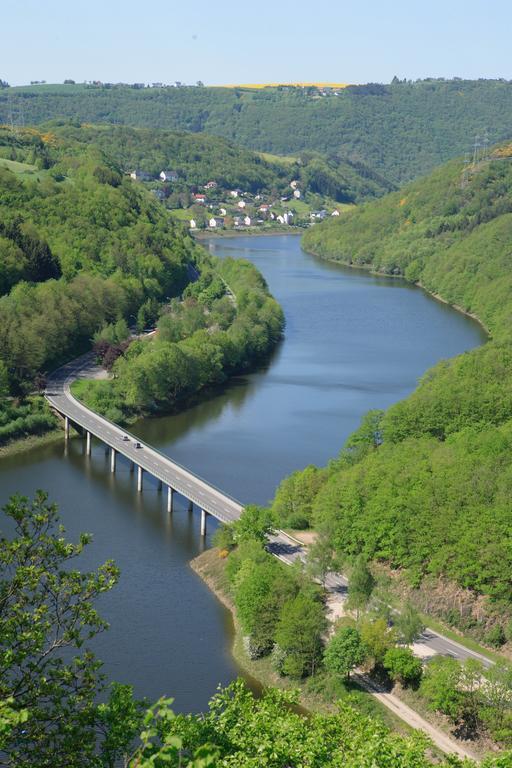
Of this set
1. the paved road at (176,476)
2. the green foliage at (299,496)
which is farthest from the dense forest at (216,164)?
the green foliage at (299,496)

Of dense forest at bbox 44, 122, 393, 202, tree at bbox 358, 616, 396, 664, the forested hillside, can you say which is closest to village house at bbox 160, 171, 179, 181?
dense forest at bbox 44, 122, 393, 202

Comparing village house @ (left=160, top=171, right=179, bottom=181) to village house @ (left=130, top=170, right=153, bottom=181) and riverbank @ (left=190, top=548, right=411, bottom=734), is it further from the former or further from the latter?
riverbank @ (left=190, top=548, right=411, bottom=734)

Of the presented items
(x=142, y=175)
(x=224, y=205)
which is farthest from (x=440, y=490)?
(x=224, y=205)

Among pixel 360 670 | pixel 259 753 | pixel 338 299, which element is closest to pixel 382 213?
pixel 338 299

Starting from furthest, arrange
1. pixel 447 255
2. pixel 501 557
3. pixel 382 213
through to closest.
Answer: pixel 382 213 → pixel 447 255 → pixel 501 557

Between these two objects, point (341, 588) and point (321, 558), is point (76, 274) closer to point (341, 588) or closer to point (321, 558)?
point (321, 558)

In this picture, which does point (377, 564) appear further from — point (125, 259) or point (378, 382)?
point (125, 259)
